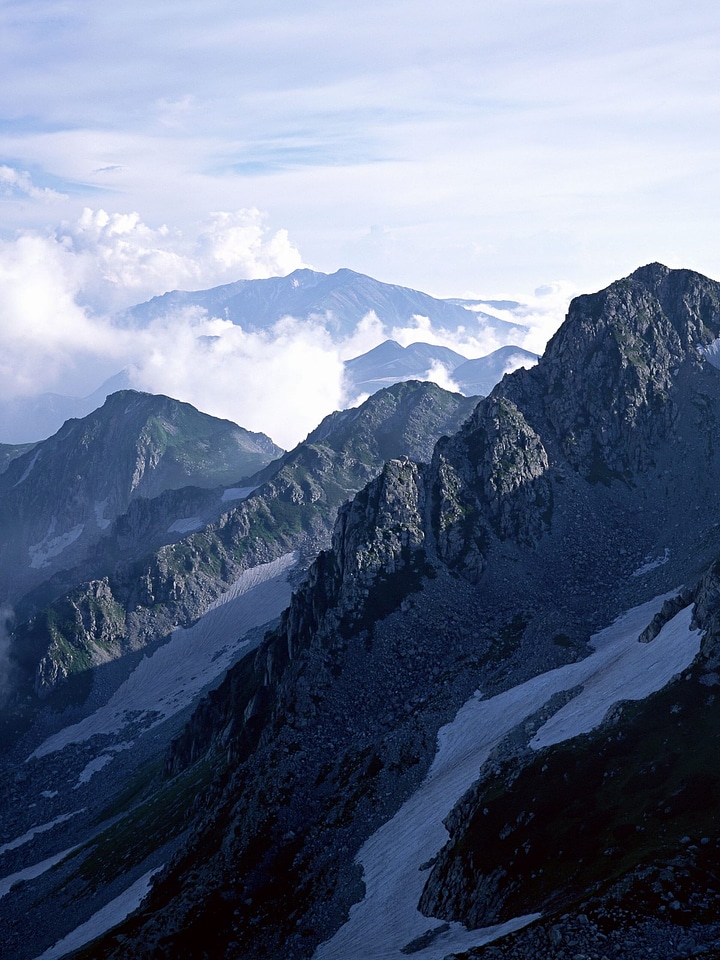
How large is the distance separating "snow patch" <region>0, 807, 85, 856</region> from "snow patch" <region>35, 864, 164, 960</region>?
51757 mm

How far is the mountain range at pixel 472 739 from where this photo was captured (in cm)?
6444

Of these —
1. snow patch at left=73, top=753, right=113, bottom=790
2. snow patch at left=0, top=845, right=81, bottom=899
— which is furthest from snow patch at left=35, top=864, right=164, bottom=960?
snow patch at left=73, top=753, right=113, bottom=790

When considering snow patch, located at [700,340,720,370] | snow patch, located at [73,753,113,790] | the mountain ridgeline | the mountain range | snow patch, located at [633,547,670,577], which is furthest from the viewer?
snow patch, located at [700,340,720,370]

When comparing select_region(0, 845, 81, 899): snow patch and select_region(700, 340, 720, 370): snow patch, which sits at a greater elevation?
select_region(700, 340, 720, 370): snow patch

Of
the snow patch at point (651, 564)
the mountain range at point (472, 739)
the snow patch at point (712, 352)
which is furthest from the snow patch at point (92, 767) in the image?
the snow patch at point (712, 352)

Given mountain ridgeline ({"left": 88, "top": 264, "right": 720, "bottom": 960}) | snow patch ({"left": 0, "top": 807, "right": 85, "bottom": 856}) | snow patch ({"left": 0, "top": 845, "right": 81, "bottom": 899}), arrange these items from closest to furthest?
mountain ridgeline ({"left": 88, "top": 264, "right": 720, "bottom": 960})
snow patch ({"left": 0, "top": 845, "right": 81, "bottom": 899})
snow patch ({"left": 0, "top": 807, "right": 85, "bottom": 856})

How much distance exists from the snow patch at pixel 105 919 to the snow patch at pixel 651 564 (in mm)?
96081

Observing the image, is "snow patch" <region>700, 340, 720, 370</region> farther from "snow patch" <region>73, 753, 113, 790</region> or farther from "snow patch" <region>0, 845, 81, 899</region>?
"snow patch" <region>73, 753, 113, 790</region>

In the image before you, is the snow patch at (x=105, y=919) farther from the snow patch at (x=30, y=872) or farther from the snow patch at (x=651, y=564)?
the snow patch at (x=651, y=564)

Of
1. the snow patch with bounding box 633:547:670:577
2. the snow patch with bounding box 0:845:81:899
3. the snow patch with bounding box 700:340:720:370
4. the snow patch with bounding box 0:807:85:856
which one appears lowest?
the snow patch with bounding box 633:547:670:577

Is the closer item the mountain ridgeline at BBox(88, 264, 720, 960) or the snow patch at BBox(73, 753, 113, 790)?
the mountain ridgeline at BBox(88, 264, 720, 960)

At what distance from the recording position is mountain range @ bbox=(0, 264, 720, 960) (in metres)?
64.4

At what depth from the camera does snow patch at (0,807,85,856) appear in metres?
150

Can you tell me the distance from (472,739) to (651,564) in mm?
62315
